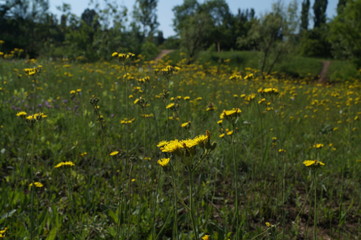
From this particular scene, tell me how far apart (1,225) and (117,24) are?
62.4ft

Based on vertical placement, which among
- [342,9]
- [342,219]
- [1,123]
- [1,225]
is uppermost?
[342,9]

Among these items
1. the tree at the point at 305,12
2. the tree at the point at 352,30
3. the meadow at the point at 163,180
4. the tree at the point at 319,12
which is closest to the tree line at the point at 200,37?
the tree at the point at 352,30

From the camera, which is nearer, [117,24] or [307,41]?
[117,24]

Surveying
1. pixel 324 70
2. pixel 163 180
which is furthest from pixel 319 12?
pixel 163 180

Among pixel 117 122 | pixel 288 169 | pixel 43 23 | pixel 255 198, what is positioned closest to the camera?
pixel 255 198

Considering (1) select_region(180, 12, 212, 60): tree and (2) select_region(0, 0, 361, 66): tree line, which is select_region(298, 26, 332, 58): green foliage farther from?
(1) select_region(180, 12, 212, 60): tree

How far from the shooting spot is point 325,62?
1174 inches

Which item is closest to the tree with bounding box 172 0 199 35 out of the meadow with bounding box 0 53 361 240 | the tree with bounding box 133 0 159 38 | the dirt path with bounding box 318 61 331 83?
the tree with bounding box 133 0 159 38

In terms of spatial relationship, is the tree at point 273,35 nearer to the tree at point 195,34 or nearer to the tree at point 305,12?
the tree at point 195,34

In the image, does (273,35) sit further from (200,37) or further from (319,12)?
(319,12)

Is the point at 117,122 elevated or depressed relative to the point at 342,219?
elevated

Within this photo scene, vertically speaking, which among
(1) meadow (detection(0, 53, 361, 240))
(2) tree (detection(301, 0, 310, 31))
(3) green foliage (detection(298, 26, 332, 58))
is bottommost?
(1) meadow (detection(0, 53, 361, 240))

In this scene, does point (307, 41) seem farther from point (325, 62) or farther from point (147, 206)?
point (147, 206)

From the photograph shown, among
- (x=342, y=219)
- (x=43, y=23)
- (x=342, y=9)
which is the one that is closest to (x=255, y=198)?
(x=342, y=219)
